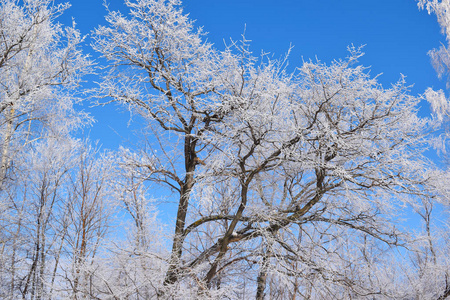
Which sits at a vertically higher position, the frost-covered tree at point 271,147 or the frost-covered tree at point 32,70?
the frost-covered tree at point 32,70

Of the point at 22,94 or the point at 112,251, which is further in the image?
the point at 22,94

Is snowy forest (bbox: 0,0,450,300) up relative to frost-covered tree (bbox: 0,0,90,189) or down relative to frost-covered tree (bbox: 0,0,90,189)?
down

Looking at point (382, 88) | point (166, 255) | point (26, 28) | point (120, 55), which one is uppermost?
point (26, 28)

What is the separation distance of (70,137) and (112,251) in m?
6.86

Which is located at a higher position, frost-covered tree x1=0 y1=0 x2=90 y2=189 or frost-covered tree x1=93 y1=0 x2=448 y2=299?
frost-covered tree x1=0 y1=0 x2=90 y2=189

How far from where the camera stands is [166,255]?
6.55m

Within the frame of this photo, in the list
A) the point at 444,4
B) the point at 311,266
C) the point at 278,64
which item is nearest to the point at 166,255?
the point at 311,266

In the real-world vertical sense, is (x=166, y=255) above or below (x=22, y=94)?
below

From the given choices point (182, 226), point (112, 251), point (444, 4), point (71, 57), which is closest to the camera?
point (112, 251)

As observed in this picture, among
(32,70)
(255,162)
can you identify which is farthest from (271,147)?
(32,70)

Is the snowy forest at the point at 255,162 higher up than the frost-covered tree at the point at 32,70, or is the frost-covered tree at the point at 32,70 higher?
the frost-covered tree at the point at 32,70

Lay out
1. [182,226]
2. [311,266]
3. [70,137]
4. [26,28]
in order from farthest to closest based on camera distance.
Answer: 1. [70,137]
2. [26,28]
3. [182,226]
4. [311,266]

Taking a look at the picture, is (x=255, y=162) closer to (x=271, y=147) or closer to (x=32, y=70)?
(x=271, y=147)

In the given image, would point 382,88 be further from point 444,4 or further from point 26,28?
point 444,4
